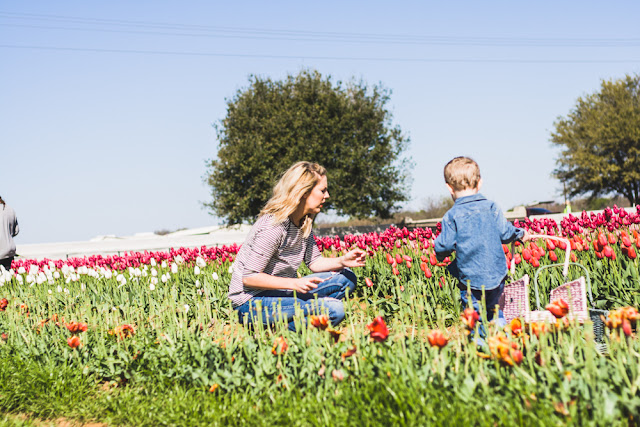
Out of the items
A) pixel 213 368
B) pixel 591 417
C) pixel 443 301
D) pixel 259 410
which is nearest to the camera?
pixel 591 417

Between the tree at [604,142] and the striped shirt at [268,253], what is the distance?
104 ft

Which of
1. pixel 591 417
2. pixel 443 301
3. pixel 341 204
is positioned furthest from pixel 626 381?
pixel 341 204

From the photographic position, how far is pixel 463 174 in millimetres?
3807

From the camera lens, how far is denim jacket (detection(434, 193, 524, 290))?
3.65m

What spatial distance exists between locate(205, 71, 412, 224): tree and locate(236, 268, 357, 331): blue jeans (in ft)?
53.7

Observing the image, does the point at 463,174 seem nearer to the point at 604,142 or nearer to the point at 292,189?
the point at 292,189

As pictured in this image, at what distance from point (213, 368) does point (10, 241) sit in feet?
21.6

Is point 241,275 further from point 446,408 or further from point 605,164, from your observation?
point 605,164

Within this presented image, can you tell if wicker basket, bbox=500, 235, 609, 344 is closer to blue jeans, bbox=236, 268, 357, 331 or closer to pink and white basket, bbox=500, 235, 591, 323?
pink and white basket, bbox=500, 235, 591, 323

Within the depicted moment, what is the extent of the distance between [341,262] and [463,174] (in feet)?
3.74

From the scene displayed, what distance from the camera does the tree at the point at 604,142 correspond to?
3092 centimetres

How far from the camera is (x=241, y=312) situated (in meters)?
4.21

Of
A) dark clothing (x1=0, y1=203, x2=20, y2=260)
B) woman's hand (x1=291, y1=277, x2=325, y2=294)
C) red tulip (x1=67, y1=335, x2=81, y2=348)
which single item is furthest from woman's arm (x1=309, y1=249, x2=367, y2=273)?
dark clothing (x1=0, y1=203, x2=20, y2=260)

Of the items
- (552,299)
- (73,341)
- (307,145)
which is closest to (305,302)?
(73,341)
